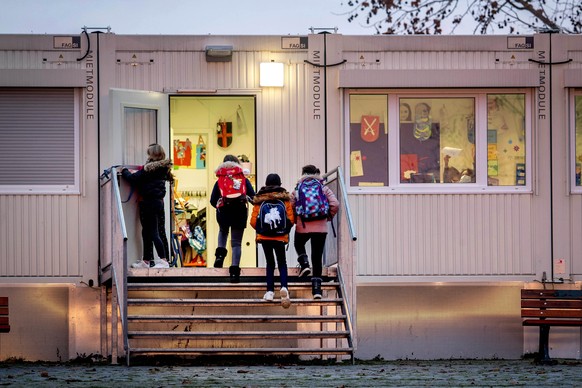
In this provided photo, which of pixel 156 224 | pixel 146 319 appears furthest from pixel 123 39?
pixel 146 319

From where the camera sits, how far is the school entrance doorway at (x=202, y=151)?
61.7ft

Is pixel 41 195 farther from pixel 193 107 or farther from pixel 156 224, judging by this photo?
pixel 193 107

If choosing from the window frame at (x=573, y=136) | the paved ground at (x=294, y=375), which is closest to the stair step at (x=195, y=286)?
the paved ground at (x=294, y=375)

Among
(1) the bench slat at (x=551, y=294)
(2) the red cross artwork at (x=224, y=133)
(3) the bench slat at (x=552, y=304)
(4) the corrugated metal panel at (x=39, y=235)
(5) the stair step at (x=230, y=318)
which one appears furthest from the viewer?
(2) the red cross artwork at (x=224, y=133)

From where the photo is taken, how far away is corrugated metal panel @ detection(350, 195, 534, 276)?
17.3 m

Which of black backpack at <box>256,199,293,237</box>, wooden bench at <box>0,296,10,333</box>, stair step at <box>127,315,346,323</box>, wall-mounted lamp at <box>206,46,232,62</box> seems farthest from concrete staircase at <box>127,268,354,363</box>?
wall-mounted lamp at <box>206,46,232,62</box>

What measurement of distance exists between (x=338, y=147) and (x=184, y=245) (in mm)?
2934

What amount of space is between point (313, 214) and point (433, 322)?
2.87m

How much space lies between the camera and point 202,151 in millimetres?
19234

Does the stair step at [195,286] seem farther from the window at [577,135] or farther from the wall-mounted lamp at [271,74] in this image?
the window at [577,135]

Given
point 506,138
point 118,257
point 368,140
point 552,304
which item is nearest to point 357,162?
point 368,140

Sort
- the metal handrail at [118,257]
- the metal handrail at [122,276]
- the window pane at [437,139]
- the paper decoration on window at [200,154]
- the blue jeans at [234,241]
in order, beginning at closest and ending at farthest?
the metal handrail at [122,276]
the metal handrail at [118,257]
the blue jeans at [234,241]
the window pane at [437,139]
the paper decoration on window at [200,154]

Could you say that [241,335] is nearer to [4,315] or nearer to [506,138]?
[4,315]

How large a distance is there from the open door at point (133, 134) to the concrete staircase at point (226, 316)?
2.48 feet
